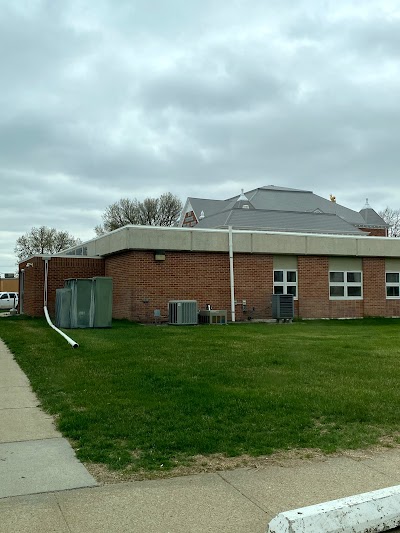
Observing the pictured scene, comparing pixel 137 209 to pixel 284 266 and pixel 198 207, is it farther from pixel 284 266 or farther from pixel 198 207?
pixel 284 266

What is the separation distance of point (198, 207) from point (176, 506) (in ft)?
198

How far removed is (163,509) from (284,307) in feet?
61.7

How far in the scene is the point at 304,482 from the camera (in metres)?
5.50

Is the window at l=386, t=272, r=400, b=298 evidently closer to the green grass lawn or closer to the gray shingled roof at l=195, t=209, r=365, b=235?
the green grass lawn

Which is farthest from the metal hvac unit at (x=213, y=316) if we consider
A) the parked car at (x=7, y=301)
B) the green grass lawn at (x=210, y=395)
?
the parked car at (x=7, y=301)

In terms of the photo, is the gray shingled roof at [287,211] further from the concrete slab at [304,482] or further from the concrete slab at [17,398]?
the concrete slab at [304,482]

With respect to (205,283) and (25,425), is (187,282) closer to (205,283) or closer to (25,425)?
(205,283)

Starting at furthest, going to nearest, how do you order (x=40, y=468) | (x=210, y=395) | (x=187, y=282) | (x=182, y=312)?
(x=187, y=282) < (x=182, y=312) < (x=210, y=395) < (x=40, y=468)

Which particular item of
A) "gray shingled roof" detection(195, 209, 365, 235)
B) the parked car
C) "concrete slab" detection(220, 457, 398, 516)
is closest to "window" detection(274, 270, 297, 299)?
"gray shingled roof" detection(195, 209, 365, 235)

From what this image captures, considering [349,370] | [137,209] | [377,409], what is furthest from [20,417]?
[137,209]

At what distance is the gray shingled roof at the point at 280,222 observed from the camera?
145 ft

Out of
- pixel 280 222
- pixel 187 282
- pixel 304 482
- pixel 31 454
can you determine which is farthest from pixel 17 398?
pixel 280 222

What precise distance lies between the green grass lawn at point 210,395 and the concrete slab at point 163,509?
0.59 metres

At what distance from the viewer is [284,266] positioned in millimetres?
24781
